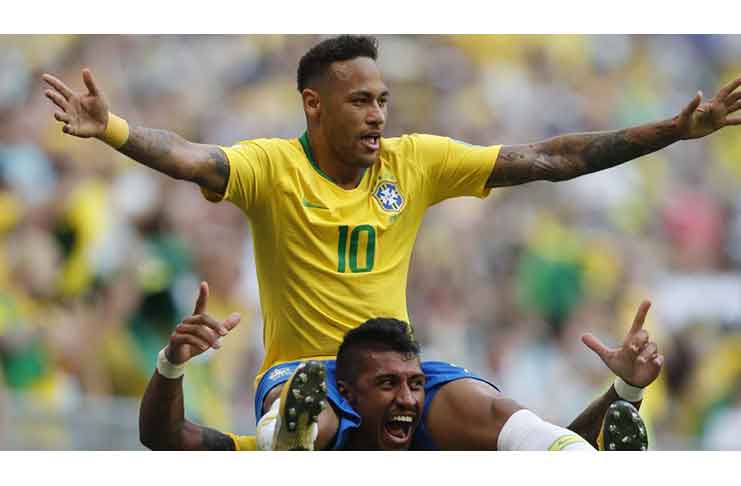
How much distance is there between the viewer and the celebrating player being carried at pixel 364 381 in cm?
536

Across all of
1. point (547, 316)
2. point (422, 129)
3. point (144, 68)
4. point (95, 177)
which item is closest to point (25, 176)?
point (95, 177)

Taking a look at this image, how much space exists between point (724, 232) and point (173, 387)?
6.21 m

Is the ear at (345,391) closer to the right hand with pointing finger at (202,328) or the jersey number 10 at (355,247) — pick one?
the jersey number 10 at (355,247)

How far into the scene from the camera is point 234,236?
9766mm

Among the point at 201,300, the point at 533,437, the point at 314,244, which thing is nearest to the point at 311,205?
the point at 314,244

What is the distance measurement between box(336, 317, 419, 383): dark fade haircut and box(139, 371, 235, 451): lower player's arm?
64cm

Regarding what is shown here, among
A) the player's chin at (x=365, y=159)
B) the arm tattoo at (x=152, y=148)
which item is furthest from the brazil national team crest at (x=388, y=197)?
the arm tattoo at (x=152, y=148)

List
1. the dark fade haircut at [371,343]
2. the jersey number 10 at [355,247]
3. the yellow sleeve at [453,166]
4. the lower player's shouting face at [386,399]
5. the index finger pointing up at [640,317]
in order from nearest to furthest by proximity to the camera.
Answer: the index finger pointing up at [640,317]
the lower player's shouting face at [386,399]
the dark fade haircut at [371,343]
the jersey number 10 at [355,247]
the yellow sleeve at [453,166]

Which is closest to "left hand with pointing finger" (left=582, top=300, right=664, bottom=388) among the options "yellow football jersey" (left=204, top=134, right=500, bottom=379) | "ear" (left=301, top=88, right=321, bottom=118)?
"yellow football jersey" (left=204, top=134, right=500, bottom=379)

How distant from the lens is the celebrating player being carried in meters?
5.36

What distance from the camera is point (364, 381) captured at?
5520 mm

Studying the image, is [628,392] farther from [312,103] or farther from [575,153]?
[312,103]

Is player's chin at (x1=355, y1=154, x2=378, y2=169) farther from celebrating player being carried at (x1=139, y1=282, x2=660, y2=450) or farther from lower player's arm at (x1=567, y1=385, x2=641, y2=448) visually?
lower player's arm at (x1=567, y1=385, x2=641, y2=448)

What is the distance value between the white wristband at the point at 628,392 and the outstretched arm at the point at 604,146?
0.92 meters
